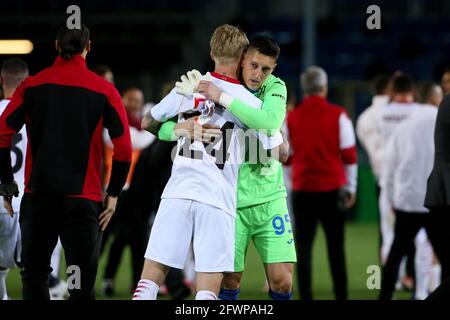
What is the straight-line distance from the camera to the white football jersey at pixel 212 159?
5777 mm

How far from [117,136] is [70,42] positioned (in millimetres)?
606

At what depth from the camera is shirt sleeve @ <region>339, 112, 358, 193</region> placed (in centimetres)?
952

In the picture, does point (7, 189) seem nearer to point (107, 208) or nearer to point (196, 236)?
point (107, 208)

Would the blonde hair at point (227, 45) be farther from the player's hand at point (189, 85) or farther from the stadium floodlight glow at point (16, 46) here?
the stadium floodlight glow at point (16, 46)

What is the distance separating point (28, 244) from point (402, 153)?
3892mm

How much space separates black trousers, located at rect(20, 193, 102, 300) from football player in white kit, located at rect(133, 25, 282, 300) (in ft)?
1.92

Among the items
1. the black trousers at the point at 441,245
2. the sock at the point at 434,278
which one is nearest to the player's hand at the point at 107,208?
the black trousers at the point at 441,245

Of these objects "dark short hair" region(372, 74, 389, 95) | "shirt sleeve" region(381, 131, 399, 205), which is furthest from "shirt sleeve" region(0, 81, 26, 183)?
"dark short hair" region(372, 74, 389, 95)

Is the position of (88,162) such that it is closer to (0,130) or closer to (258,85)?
(0,130)

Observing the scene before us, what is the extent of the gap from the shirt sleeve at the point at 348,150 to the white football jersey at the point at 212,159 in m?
3.74

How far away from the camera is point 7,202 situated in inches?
257

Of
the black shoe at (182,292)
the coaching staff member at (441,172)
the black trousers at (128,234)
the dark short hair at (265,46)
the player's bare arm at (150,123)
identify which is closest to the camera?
the dark short hair at (265,46)

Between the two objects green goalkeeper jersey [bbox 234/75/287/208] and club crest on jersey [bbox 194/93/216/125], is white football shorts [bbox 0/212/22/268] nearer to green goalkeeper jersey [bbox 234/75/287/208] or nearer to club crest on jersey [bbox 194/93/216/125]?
green goalkeeper jersey [bbox 234/75/287/208]
